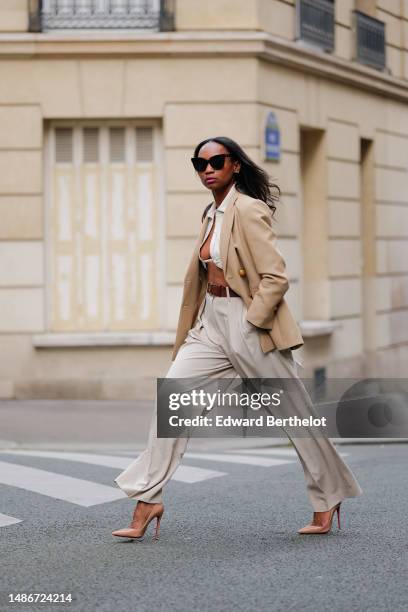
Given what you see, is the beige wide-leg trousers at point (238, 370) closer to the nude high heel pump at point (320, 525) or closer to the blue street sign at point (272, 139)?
the nude high heel pump at point (320, 525)

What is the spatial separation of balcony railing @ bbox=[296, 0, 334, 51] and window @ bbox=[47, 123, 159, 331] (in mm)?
2533

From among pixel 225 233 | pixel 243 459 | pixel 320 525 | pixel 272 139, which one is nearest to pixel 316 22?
pixel 272 139

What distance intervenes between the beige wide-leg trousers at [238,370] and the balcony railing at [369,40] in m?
12.2

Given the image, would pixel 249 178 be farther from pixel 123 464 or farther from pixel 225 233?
pixel 123 464

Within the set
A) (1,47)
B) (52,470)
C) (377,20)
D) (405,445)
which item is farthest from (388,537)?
(377,20)

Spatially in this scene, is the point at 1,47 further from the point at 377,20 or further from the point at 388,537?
the point at 388,537

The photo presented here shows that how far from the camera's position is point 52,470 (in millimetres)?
8805

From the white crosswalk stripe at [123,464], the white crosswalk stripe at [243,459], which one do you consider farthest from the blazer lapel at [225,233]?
the white crosswalk stripe at [243,459]

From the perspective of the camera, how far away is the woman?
5824 millimetres

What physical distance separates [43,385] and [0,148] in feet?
9.24

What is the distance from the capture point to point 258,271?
19.3 feet

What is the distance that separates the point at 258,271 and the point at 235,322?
10.5 inches

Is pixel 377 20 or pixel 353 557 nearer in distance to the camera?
pixel 353 557

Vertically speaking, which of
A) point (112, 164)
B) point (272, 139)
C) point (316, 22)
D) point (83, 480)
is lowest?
point (83, 480)
